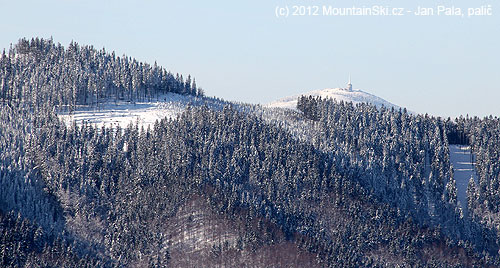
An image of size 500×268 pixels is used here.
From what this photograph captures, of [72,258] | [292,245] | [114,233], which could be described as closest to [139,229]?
[114,233]

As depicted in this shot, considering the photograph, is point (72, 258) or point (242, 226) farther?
point (242, 226)

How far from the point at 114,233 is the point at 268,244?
3458 cm

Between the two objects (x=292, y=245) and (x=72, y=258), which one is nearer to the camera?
(x=72, y=258)

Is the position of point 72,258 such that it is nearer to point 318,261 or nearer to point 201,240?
point 201,240

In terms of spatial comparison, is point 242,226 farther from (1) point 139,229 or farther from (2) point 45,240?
(2) point 45,240

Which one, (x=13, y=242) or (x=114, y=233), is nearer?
(x=13, y=242)

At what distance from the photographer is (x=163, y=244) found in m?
198

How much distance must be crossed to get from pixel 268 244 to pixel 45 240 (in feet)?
159

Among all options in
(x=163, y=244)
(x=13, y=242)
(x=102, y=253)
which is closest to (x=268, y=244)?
(x=163, y=244)

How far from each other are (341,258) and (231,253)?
24.5 meters

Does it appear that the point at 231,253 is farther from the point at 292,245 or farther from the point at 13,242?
the point at 13,242

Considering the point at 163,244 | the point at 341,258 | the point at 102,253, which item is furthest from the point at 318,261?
the point at 102,253

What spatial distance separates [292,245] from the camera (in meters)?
199

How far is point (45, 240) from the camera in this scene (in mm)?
191125
